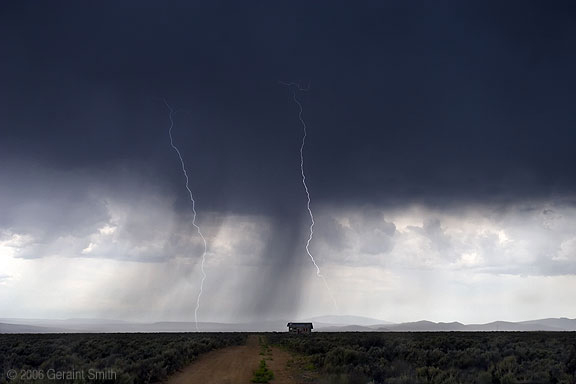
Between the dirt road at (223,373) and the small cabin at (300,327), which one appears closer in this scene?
the dirt road at (223,373)

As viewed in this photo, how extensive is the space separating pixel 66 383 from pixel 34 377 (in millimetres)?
2324

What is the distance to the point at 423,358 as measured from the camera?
22.2 meters

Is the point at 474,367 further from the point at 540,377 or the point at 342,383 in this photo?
the point at 342,383

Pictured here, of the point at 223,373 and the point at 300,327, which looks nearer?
the point at 223,373

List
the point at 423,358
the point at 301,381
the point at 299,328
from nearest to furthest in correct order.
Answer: the point at 301,381, the point at 423,358, the point at 299,328

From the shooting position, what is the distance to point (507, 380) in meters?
14.9

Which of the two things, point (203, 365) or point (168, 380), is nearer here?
point (168, 380)

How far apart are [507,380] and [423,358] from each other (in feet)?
25.0

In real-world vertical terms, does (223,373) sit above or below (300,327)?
above

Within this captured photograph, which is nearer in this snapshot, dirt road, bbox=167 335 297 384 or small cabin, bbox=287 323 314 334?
dirt road, bbox=167 335 297 384

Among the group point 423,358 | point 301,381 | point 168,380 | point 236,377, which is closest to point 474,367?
point 423,358

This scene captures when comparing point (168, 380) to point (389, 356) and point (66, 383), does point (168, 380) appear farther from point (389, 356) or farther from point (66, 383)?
point (389, 356)

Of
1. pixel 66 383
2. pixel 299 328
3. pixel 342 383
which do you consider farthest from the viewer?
pixel 299 328

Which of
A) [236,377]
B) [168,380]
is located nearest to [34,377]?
[168,380]
